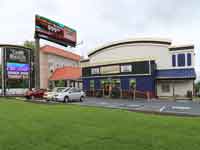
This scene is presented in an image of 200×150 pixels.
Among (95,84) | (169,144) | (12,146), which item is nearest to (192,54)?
(95,84)

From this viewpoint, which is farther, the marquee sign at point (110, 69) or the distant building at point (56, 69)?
the distant building at point (56, 69)

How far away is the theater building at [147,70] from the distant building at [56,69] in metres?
7.35

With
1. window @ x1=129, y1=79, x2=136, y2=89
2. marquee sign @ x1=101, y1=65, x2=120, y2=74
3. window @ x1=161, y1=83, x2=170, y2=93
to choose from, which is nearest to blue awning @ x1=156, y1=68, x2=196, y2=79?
window @ x1=161, y1=83, x2=170, y2=93

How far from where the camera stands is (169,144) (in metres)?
5.61

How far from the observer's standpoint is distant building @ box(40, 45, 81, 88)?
42.6 metres

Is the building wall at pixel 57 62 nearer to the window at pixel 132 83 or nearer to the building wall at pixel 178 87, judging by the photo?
the window at pixel 132 83

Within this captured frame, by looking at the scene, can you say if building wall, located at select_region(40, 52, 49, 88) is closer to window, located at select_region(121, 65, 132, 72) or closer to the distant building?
the distant building

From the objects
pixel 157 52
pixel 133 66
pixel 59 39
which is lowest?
pixel 133 66

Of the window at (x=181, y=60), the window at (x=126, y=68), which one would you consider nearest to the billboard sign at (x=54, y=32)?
the window at (x=126, y=68)

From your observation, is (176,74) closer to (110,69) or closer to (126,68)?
(126,68)

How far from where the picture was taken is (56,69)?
4906cm

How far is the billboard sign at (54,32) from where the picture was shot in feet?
115

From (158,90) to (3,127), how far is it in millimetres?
25535

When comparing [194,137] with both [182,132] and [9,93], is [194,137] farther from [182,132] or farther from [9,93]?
[9,93]
